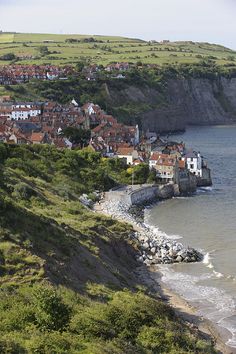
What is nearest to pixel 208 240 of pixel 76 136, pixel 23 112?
pixel 76 136

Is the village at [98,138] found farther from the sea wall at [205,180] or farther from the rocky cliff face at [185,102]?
the rocky cliff face at [185,102]

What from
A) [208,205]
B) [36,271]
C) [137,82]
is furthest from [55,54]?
[36,271]

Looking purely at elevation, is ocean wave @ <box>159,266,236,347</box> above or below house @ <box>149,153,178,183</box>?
below

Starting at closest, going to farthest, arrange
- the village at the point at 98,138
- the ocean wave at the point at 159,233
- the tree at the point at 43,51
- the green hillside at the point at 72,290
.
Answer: the green hillside at the point at 72,290
the ocean wave at the point at 159,233
the village at the point at 98,138
the tree at the point at 43,51

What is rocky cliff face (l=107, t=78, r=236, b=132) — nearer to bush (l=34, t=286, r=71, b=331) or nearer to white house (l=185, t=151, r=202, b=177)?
white house (l=185, t=151, r=202, b=177)

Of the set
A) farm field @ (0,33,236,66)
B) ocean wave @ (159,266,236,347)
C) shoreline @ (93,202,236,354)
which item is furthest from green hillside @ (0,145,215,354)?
farm field @ (0,33,236,66)

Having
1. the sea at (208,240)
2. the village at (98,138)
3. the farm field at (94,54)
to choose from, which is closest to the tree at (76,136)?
the village at (98,138)
